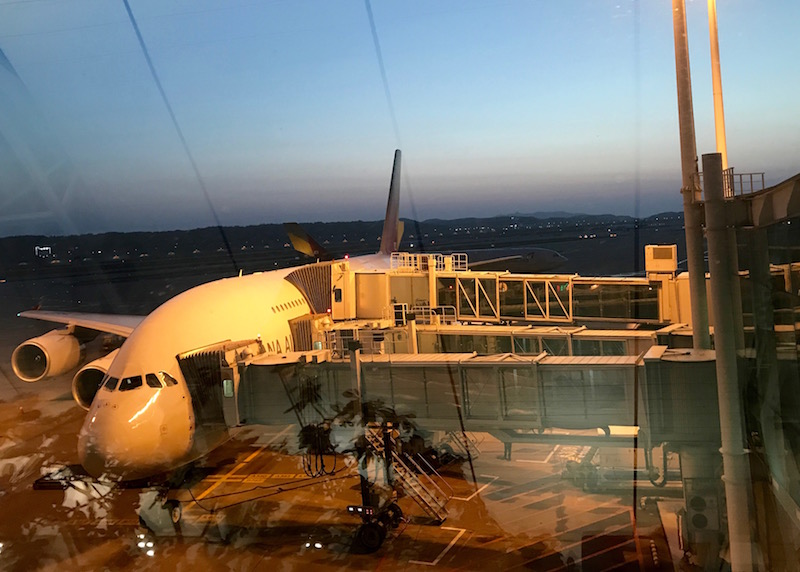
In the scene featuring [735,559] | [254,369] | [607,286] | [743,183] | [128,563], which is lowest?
[128,563]

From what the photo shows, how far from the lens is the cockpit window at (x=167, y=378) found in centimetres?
956

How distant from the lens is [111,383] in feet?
31.3

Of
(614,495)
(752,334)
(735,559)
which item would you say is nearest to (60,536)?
(614,495)

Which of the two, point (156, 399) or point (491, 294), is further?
point (491, 294)

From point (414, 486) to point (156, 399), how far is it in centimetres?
368

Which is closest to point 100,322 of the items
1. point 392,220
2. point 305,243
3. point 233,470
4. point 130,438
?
point 305,243

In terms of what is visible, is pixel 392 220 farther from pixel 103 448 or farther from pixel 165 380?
pixel 103 448

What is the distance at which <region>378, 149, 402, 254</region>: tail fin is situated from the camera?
25.9 m

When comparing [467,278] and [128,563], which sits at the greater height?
[467,278]

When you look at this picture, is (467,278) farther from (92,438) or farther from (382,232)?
(382,232)

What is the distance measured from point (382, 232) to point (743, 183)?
20031 mm

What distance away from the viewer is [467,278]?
44.1 ft

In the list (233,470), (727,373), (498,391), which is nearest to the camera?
(727,373)

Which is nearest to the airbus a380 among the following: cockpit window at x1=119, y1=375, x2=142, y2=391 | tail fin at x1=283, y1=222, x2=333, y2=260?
cockpit window at x1=119, y1=375, x2=142, y2=391
